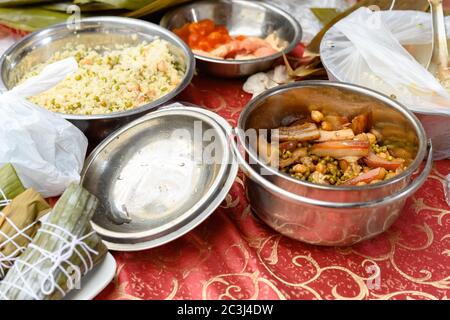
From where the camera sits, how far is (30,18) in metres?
2.33

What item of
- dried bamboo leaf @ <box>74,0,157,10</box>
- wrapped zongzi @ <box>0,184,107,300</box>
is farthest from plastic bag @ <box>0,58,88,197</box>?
dried bamboo leaf @ <box>74,0,157,10</box>

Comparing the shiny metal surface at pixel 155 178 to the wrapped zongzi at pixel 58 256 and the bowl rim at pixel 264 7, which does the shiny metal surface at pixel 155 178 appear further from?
the bowl rim at pixel 264 7

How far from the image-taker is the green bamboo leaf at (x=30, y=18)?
2.31 metres

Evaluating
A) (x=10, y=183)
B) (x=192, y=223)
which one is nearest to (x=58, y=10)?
(x=10, y=183)

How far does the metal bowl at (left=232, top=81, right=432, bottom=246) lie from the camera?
127 cm

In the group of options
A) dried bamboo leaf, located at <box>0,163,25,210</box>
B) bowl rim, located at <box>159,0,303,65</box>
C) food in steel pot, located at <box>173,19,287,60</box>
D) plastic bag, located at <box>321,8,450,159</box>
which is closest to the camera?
dried bamboo leaf, located at <box>0,163,25,210</box>

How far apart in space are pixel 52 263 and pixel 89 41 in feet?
4.15

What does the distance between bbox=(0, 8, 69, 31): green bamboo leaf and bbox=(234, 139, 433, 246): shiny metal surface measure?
4.47 feet

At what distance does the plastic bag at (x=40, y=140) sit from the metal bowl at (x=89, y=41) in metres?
0.16

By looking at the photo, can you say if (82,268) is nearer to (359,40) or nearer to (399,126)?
(399,126)

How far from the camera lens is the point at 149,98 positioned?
1875 millimetres

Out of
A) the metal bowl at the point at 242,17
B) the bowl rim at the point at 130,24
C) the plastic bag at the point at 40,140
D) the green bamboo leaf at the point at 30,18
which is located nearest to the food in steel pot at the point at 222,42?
the metal bowl at the point at 242,17

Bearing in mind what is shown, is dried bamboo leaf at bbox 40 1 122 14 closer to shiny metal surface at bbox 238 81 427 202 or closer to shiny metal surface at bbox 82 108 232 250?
shiny metal surface at bbox 82 108 232 250

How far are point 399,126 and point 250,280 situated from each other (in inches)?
24.9
